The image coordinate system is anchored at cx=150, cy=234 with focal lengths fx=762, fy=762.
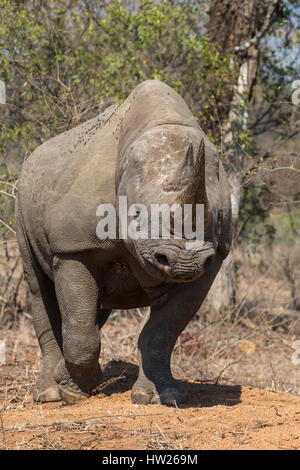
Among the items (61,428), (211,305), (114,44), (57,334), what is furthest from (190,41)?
(61,428)

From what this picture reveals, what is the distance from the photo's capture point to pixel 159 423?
4.54 meters

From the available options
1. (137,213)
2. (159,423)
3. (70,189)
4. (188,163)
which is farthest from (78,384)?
(188,163)

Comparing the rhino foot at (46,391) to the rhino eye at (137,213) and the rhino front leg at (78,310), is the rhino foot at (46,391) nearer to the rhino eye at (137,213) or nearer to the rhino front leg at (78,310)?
the rhino front leg at (78,310)

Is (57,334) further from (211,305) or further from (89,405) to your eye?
(211,305)

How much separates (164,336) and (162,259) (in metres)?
1.23

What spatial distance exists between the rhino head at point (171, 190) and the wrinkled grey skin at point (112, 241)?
0.01 metres

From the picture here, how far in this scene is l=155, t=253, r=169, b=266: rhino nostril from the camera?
13.8ft

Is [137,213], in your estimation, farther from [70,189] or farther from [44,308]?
[44,308]

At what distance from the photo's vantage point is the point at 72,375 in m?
5.61

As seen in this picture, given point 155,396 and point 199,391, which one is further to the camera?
point 199,391

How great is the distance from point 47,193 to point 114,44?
19.5 ft

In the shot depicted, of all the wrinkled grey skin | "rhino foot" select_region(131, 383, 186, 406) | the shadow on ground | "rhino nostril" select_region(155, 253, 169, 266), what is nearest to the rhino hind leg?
the wrinkled grey skin

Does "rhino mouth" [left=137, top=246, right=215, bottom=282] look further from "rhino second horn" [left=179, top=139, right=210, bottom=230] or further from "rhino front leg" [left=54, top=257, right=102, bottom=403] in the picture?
"rhino front leg" [left=54, top=257, right=102, bottom=403]

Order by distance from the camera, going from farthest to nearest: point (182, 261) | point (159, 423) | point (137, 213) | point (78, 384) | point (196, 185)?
point (78, 384) → point (159, 423) → point (137, 213) → point (182, 261) → point (196, 185)
